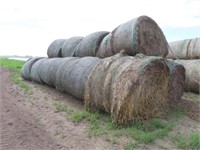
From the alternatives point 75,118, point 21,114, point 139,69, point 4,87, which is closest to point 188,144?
point 139,69

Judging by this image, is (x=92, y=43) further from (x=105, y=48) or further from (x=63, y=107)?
(x=63, y=107)

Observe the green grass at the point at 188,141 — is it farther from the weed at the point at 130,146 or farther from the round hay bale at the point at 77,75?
the round hay bale at the point at 77,75

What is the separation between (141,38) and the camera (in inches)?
274

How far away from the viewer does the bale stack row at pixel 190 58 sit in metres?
9.05

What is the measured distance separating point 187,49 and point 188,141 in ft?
21.2

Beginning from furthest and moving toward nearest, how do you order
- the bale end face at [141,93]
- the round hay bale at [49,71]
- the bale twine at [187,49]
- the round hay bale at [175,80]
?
Answer: the bale twine at [187,49], the round hay bale at [49,71], the round hay bale at [175,80], the bale end face at [141,93]

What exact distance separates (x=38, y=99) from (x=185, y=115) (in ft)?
13.9

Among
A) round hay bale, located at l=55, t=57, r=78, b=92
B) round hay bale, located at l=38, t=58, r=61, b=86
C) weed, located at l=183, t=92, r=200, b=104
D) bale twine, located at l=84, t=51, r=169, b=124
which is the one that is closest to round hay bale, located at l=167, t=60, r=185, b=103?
weed, located at l=183, t=92, r=200, b=104

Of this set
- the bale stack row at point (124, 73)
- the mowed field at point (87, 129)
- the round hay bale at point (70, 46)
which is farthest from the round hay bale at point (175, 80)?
the round hay bale at point (70, 46)

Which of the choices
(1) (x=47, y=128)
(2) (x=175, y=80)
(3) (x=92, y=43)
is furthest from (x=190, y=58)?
(1) (x=47, y=128)

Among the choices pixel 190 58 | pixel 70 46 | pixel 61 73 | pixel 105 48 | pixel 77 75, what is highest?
pixel 105 48

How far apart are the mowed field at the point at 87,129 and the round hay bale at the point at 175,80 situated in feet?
0.51

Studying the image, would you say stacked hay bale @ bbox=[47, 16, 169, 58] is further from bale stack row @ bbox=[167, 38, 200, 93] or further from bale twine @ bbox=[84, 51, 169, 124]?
bale stack row @ bbox=[167, 38, 200, 93]

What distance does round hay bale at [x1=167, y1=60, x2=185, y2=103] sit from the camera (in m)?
7.04
